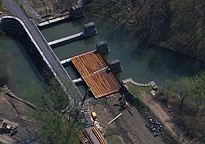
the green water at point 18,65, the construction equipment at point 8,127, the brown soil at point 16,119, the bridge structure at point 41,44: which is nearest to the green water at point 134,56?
the bridge structure at point 41,44

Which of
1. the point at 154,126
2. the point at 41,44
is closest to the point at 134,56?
the point at 154,126

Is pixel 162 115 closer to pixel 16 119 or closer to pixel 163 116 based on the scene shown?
pixel 163 116

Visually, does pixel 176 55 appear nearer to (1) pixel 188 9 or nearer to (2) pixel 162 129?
(1) pixel 188 9

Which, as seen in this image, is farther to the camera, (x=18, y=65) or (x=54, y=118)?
(x=18, y=65)

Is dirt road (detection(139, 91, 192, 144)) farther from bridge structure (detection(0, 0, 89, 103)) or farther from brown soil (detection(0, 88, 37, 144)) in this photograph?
brown soil (detection(0, 88, 37, 144))

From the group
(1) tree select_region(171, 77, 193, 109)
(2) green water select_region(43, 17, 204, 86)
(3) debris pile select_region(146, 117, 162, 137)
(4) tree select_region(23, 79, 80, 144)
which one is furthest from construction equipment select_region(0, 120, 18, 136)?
(1) tree select_region(171, 77, 193, 109)
